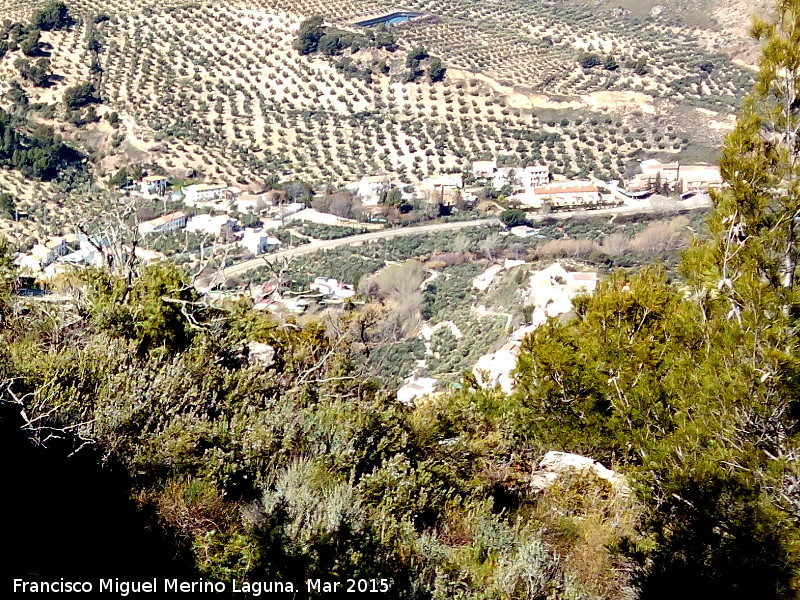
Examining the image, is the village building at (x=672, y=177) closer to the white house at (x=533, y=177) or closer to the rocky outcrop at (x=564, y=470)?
the white house at (x=533, y=177)

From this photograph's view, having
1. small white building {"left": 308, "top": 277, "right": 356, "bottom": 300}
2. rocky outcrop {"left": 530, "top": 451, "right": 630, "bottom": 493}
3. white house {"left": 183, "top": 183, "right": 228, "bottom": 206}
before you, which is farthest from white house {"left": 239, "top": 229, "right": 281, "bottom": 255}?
rocky outcrop {"left": 530, "top": 451, "right": 630, "bottom": 493}

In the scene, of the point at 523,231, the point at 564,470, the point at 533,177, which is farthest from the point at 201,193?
the point at 564,470

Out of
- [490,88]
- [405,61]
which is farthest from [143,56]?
[490,88]

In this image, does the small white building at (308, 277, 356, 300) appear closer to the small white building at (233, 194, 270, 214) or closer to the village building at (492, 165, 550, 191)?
the small white building at (233, 194, 270, 214)

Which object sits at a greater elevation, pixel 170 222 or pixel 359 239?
pixel 170 222

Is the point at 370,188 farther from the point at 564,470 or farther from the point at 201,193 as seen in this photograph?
the point at 564,470

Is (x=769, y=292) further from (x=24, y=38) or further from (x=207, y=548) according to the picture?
(x=24, y=38)

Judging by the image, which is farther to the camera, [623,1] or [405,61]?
[623,1]
